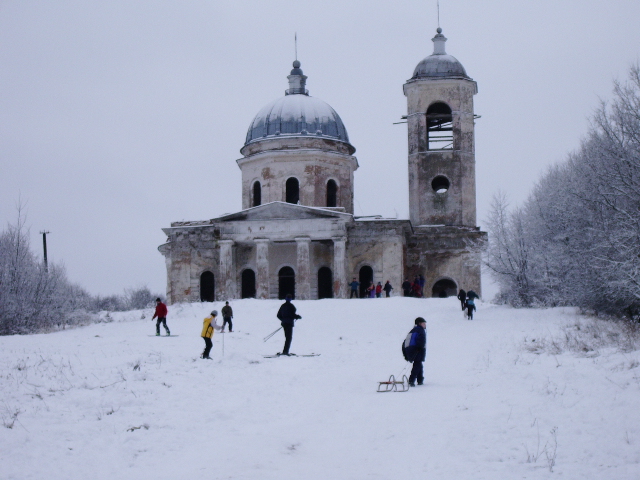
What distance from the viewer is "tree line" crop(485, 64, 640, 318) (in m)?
19.1

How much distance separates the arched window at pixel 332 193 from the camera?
3709 cm

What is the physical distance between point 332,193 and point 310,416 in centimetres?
2773

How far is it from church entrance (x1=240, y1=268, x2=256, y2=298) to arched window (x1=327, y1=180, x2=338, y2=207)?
202 inches

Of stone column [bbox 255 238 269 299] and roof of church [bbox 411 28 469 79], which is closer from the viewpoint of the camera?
stone column [bbox 255 238 269 299]

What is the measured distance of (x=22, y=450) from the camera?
311 inches

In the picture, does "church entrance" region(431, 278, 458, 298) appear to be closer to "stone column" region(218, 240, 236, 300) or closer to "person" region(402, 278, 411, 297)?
"person" region(402, 278, 411, 297)

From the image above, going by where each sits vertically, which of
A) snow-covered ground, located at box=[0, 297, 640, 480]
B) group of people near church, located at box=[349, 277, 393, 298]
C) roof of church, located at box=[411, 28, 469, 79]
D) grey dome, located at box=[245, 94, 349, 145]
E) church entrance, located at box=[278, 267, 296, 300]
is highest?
roof of church, located at box=[411, 28, 469, 79]

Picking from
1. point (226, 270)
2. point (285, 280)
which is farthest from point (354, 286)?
point (226, 270)

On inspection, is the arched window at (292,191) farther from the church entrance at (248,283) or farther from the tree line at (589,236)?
the tree line at (589,236)

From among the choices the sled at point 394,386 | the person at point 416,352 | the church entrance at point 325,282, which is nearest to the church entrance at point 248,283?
the church entrance at point 325,282

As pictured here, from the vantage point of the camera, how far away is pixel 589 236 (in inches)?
842

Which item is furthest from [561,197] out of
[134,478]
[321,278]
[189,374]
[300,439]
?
[134,478]

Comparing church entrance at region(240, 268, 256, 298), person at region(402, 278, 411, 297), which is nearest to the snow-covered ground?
person at region(402, 278, 411, 297)

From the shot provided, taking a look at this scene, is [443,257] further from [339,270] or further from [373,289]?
[339,270]
